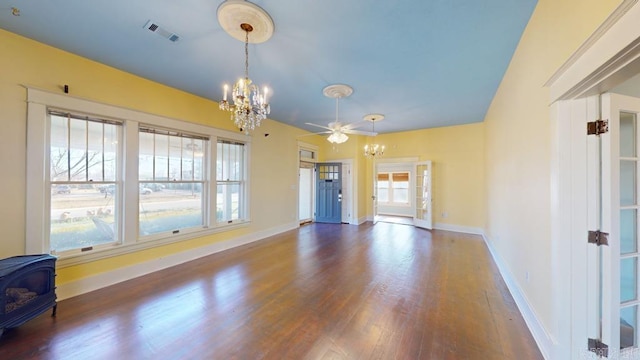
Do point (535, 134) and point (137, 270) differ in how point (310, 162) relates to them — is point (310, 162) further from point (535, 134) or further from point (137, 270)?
point (535, 134)

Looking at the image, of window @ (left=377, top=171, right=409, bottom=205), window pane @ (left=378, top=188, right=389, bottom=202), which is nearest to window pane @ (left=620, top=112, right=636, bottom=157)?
window @ (left=377, top=171, right=409, bottom=205)

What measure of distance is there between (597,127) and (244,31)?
287 centimetres

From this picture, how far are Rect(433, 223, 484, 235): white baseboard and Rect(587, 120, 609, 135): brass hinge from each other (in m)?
4.87

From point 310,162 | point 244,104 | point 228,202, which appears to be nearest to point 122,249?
point 228,202

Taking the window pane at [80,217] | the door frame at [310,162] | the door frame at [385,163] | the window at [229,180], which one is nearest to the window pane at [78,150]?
the window pane at [80,217]

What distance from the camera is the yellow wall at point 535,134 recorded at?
145 centimetres

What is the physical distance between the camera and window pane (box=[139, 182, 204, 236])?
133 inches

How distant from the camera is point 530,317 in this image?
2080mm

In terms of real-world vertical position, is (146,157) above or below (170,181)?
above

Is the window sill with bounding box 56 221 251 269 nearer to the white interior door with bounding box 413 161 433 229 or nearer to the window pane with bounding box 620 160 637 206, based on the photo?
the window pane with bounding box 620 160 637 206

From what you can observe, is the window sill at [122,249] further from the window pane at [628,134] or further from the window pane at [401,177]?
the window pane at [401,177]

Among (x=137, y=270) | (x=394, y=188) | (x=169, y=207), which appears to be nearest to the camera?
(x=137, y=270)

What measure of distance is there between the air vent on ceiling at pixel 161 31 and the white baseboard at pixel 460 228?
677cm

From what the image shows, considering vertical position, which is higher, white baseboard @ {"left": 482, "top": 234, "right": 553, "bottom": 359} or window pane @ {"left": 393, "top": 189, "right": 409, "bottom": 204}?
window pane @ {"left": 393, "top": 189, "right": 409, "bottom": 204}
